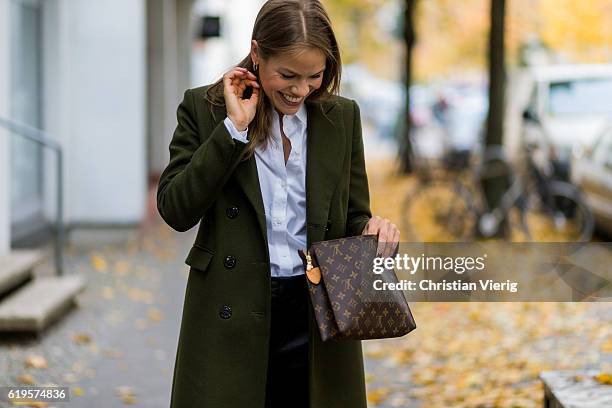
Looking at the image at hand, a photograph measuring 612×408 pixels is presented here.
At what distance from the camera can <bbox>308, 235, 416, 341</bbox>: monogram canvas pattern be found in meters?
2.81

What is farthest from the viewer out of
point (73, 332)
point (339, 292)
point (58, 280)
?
point (58, 280)

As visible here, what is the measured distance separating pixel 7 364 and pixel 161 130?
1249 centimetres

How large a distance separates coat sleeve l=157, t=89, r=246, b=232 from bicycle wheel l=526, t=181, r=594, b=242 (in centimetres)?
928

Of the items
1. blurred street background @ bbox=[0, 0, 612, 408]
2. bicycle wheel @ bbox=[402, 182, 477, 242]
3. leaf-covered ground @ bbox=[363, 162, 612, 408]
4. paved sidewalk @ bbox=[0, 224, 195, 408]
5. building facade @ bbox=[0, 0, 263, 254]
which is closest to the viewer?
paved sidewalk @ bbox=[0, 224, 195, 408]

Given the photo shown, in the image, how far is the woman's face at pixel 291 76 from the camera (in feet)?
9.29

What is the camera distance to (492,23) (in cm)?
1263

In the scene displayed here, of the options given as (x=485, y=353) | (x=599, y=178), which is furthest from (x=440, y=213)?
(x=485, y=353)

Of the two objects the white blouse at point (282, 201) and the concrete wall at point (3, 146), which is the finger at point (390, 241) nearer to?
the white blouse at point (282, 201)

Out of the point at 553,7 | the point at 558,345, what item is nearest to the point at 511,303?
the point at 558,345

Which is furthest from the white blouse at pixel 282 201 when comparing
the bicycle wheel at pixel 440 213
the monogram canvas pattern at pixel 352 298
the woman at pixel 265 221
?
the bicycle wheel at pixel 440 213

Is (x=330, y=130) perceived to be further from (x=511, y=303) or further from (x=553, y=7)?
(x=553, y=7)

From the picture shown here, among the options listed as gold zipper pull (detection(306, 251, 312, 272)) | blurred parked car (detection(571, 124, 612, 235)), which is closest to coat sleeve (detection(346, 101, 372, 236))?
gold zipper pull (detection(306, 251, 312, 272))

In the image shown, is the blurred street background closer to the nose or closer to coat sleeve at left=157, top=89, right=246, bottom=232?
the nose

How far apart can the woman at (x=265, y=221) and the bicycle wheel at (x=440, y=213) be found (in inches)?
361
